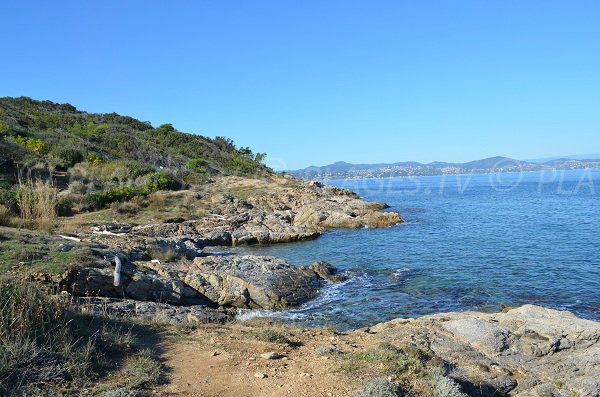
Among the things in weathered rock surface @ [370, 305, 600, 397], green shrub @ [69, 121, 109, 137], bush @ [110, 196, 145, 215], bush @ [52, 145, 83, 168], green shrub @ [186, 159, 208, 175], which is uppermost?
green shrub @ [69, 121, 109, 137]

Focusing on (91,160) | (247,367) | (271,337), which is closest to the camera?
(247,367)

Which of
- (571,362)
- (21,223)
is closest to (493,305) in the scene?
(571,362)

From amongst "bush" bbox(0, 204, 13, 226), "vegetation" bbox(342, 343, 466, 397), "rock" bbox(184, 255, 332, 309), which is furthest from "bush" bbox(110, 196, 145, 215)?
"vegetation" bbox(342, 343, 466, 397)

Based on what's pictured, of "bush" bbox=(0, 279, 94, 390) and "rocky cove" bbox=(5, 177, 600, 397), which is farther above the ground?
"bush" bbox=(0, 279, 94, 390)

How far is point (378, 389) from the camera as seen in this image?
653 cm

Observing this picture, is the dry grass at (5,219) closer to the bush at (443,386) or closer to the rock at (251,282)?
the rock at (251,282)

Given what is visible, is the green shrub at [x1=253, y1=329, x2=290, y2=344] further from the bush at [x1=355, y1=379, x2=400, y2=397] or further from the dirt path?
the bush at [x1=355, y1=379, x2=400, y2=397]

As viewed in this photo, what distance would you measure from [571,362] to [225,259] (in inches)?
504

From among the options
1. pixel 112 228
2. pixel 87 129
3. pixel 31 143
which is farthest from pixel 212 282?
pixel 87 129

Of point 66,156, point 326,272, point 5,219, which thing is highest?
point 66,156

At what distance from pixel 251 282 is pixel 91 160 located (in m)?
27.8

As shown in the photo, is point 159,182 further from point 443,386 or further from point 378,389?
point 443,386

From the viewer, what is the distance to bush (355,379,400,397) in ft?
21.1

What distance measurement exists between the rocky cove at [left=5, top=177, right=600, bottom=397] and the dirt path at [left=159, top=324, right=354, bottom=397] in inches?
54.6
